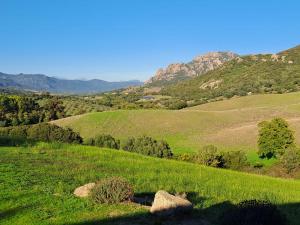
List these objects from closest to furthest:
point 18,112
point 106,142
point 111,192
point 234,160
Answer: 1. point 111,192
2. point 234,160
3. point 106,142
4. point 18,112

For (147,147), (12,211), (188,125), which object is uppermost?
(12,211)

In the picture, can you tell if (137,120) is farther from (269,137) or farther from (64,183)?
(64,183)

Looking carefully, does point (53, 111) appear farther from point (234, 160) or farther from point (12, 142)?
point (12, 142)

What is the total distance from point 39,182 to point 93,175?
3.32 metres

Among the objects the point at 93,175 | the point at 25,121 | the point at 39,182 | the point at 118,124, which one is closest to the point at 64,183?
the point at 39,182

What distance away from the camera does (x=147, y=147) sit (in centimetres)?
6216

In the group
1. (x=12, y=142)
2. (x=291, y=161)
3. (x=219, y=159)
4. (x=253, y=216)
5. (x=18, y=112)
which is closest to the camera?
(x=253, y=216)

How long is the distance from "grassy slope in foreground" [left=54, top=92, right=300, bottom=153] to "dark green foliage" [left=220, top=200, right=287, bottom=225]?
67274mm

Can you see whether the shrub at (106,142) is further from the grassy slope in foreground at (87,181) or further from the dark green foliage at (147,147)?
the grassy slope in foreground at (87,181)

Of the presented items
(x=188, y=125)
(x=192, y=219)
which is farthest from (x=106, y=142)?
(x=192, y=219)

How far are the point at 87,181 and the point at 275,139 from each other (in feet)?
178

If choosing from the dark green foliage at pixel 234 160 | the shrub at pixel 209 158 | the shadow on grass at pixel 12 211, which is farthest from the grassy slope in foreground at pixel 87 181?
the dark green foliage at pixel 234 160

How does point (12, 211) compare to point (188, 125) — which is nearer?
point (12, 211)

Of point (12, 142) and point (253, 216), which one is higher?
point (253, 216)
